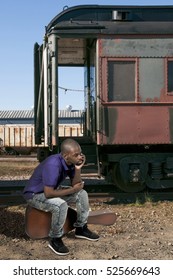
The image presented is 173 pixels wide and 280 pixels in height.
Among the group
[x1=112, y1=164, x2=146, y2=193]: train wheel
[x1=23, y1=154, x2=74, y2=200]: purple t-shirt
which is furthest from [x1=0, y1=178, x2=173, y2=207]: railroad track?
[x1=23, y1=154, x2=74, y2=200]: purple t-shirt

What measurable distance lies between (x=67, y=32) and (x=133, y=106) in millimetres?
2111

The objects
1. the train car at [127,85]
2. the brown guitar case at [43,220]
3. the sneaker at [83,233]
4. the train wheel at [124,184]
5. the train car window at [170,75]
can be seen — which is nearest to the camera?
the brown guitar case at [43,220]

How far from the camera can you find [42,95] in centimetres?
1000

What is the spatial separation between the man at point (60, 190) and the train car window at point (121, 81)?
5.29 metres

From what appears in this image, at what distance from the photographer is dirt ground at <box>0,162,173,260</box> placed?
14.7ft

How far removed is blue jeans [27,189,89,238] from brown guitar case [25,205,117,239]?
0.06 metres

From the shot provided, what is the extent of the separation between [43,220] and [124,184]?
19.3 ft

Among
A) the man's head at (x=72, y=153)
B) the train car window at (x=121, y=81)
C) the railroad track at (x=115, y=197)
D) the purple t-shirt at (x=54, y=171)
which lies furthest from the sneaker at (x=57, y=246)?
the train car window at (x=121, y=81)

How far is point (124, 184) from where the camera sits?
9.43 meters

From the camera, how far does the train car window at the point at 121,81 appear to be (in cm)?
878

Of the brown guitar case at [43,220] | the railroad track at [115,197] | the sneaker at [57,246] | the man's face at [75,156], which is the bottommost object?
the railroad track at [115,197]

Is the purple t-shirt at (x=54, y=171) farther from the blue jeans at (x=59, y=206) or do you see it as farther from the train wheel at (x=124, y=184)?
the train wheel at (x=124, y=184)
